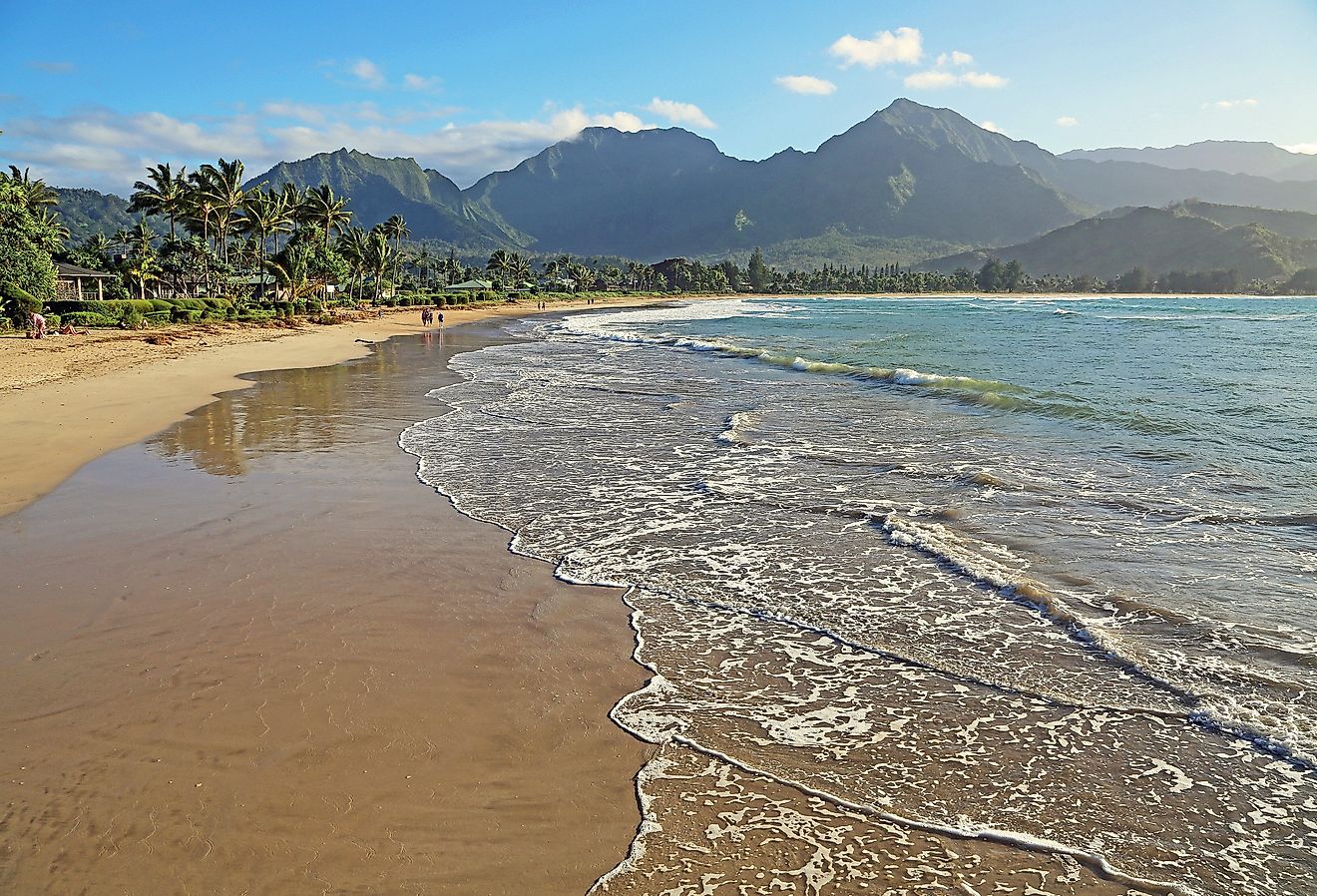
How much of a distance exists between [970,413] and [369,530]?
1370 centimetres

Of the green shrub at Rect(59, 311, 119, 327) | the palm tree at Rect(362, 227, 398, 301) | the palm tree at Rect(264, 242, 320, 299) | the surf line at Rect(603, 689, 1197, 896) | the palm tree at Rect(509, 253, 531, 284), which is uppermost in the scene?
the palm tree at Rect(509, 253, 531, 284)

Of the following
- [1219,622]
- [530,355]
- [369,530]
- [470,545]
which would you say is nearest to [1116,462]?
[1219,622]

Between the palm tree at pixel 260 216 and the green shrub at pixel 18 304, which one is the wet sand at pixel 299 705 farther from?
the palm tree at pixel 260 216

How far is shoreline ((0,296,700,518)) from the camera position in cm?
1144

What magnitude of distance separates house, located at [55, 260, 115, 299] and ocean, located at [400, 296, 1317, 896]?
47.9m

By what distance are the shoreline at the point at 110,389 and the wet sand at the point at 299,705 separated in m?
3.20

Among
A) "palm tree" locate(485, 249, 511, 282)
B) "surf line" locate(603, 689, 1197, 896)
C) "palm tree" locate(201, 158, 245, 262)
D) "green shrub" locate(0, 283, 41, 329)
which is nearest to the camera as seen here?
"surf line" locate(603, 689, 1197, 896)

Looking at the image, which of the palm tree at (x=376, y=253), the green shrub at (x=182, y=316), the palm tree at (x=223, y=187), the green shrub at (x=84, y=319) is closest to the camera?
the green shrub at (x=84, y=319)

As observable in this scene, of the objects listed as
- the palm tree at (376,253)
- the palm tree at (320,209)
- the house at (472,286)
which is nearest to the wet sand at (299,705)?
the palm tree at (320,209)

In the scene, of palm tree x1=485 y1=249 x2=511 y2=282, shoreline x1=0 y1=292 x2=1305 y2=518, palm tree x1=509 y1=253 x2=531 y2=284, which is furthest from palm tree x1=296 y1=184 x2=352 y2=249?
palm tree x1=509 y1=253 x2=531 y2=284

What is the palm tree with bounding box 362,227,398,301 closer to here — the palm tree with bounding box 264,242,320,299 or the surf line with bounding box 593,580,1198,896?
the palm tree with bounding box 264,242,320,299

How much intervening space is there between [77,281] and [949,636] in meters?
62.0

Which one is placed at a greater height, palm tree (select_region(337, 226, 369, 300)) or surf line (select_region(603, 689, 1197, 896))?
palm tree (select_region(337, 226, 369, 300))

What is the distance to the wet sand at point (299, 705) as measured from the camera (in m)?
3.54
